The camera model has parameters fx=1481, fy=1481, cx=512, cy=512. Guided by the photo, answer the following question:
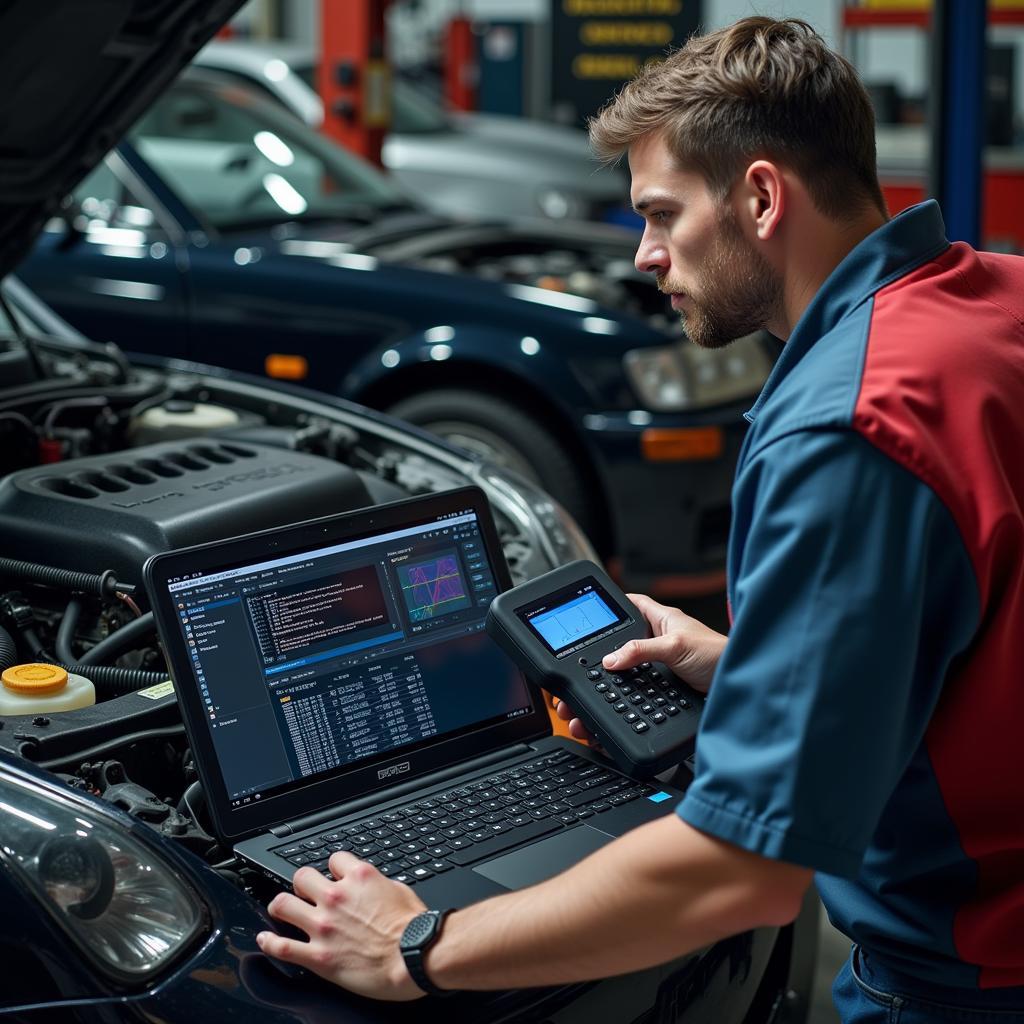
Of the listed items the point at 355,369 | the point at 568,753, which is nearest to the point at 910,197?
the point at 355,369

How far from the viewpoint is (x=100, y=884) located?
1545 millimetres

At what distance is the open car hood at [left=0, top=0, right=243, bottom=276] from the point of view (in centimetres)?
246

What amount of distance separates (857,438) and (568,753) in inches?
35.4

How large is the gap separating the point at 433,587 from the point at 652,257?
66cm

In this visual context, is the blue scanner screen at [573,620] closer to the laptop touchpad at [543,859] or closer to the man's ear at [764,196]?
the laptop touchpad at [543,859]

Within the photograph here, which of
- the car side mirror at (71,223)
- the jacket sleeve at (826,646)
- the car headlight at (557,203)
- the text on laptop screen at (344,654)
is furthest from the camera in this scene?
the car headlight at (557,203)

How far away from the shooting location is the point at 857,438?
1.19 m

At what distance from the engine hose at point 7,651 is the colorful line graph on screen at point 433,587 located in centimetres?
57

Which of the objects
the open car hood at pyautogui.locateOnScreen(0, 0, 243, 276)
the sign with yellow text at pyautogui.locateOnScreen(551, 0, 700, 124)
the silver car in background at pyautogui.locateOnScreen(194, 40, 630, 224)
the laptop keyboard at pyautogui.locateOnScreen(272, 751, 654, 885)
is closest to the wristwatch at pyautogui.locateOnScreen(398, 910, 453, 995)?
the laptop keyboard at pyautogui.locateOnScreen(272, 751, 654, 885)

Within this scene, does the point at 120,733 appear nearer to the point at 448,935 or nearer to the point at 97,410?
the point at 448,935

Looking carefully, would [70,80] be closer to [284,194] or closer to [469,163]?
[284,194]

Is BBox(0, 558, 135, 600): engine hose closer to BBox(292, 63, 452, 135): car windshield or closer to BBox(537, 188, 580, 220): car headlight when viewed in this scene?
BBox(537, 188, 580, 220): car headlight

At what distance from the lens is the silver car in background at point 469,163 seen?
830cm

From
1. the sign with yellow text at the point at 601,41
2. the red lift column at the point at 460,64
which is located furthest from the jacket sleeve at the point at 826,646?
the red lift column at the point at 460,64
